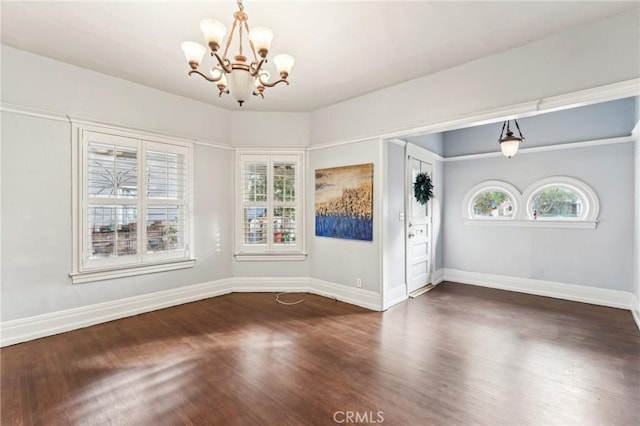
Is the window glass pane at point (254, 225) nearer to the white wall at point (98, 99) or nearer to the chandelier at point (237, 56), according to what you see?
the white wall at point (98, 99)

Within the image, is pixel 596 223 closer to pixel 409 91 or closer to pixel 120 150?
pixel 409 91

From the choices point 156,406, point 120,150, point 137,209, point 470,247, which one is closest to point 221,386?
point 156,406

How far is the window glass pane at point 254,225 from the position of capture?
5.13m

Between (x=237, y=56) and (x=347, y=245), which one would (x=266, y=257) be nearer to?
(x=347, y=245)

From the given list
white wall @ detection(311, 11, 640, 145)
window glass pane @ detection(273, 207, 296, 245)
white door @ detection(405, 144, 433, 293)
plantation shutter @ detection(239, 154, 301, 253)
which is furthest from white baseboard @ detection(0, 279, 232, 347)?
white wall @ detection(311, 11, 640, 145)

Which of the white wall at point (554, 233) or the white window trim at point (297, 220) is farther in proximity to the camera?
the white window trim at point (297, 220)

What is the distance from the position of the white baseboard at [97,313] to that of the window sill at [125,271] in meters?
0.32

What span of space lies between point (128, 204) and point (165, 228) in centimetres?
60

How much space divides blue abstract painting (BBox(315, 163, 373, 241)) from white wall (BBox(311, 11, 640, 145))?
0.59m

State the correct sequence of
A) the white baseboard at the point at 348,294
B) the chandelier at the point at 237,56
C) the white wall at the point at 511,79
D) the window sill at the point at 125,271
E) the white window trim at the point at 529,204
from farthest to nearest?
the white window trim at the point at 529,204 < the white baseboard at the point at 348,294 < the window sill at the point at 125,271 < the white wall at the point at 511,79 < the chandelier at the point at 237,56

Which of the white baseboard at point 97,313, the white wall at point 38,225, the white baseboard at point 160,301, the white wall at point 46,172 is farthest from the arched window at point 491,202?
the white wall at point 38,225

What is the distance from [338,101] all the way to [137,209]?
3335mm

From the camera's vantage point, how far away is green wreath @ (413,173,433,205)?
197 inches

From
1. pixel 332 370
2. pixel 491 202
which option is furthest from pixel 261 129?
pixel 491 202
